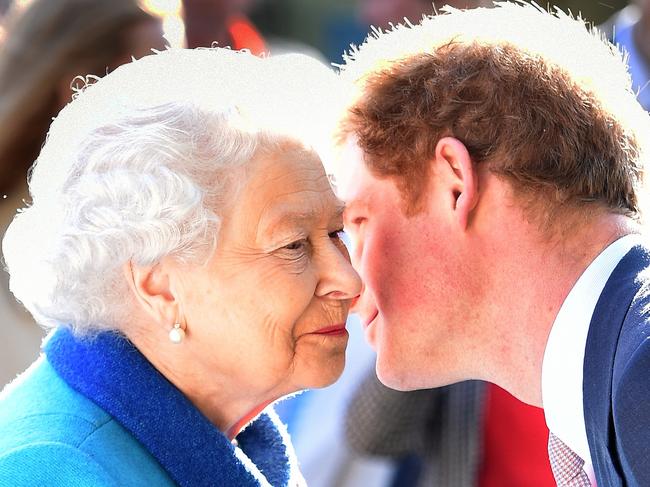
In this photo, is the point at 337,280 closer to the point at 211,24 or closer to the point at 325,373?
the point at 325,373

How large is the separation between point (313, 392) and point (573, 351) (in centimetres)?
155

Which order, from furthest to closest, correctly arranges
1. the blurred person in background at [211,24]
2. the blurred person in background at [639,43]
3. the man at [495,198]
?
the blurred person in background at [211,24] < the blurred person in background at [639,43] < the man at [495,198]

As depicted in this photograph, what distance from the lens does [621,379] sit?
202 cm

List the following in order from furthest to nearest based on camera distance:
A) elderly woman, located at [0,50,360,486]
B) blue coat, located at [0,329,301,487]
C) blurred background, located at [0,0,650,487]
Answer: blurred background, located at [0,0,650,487]
elderly woman, located at [0,50,360,486]
blue coat, located at [0,329,301,487]

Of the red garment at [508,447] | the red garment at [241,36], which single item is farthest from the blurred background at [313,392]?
the red garment at [241,36]

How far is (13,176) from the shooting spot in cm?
361

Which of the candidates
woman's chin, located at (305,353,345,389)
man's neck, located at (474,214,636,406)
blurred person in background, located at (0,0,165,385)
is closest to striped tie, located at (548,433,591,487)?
man's neck, located at (474,214,636,406)

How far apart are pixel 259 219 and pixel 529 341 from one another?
69 cm

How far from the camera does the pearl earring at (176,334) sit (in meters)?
2.14

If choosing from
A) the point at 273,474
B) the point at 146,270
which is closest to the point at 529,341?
the point at 273,474

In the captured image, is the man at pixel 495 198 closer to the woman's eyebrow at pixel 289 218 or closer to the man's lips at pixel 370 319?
the man's lips at pixel 370 319

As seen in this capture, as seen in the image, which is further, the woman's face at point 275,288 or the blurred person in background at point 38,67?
the blurred person in background at point 38,67

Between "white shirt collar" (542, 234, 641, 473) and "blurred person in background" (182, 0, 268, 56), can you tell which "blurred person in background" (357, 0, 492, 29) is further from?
"white shirt collar" (542, 234, 641, 473)

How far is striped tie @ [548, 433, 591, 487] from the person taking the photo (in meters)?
2.31
